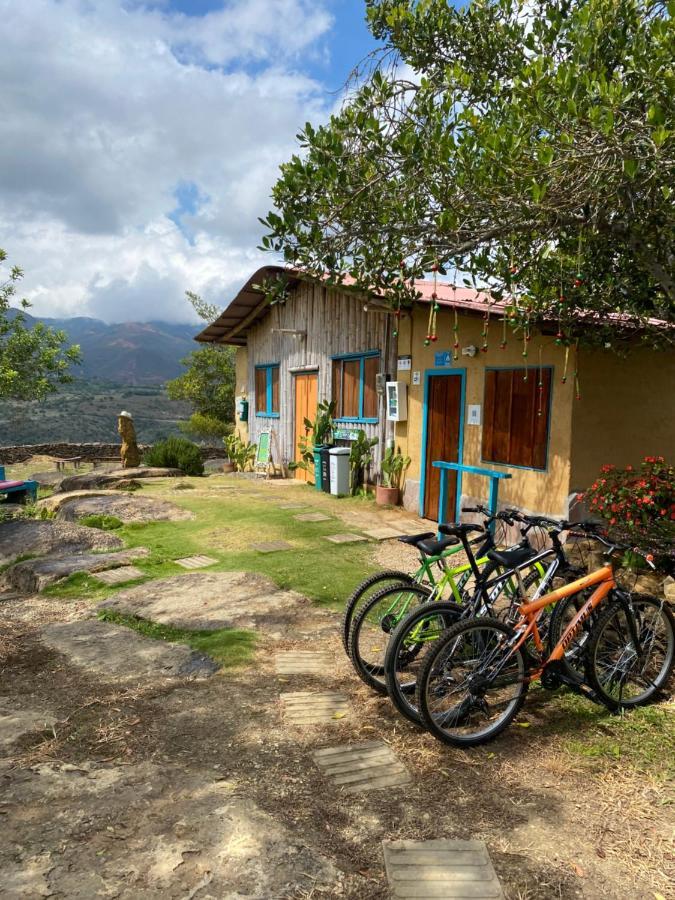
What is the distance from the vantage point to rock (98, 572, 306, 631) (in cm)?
498

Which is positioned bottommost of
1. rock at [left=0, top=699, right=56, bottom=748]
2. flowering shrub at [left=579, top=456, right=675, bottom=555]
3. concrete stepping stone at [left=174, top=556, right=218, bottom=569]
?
concrete stepping stone at [left=174, top=556, right=218, bottom=569]

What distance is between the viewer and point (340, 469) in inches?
455

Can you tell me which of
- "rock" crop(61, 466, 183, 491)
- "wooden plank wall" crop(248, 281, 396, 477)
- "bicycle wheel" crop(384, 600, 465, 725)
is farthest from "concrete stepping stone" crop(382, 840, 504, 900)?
"rock" crop(61, 466, 183, 491)

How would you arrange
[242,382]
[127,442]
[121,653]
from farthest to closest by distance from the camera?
1. [242,382]
2. [127,442]
3. [121,653]

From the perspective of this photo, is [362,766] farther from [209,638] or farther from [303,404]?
[303,404]

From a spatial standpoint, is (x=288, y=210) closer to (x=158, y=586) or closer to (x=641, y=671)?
(x=158, y=586)

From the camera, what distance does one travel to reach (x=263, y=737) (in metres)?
3.18

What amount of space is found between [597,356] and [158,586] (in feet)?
18.7

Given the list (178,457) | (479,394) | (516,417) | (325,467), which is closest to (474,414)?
(479,394)

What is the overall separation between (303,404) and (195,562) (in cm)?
759

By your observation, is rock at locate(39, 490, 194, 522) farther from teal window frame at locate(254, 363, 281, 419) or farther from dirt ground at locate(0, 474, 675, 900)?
teal window frame at locate(254, 363, 281, 419)

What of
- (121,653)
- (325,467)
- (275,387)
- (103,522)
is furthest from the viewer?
(275,387)

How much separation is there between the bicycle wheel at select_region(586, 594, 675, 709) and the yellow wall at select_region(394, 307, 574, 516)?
3381 millimetres

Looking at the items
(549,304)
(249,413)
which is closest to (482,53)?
(549,304)
